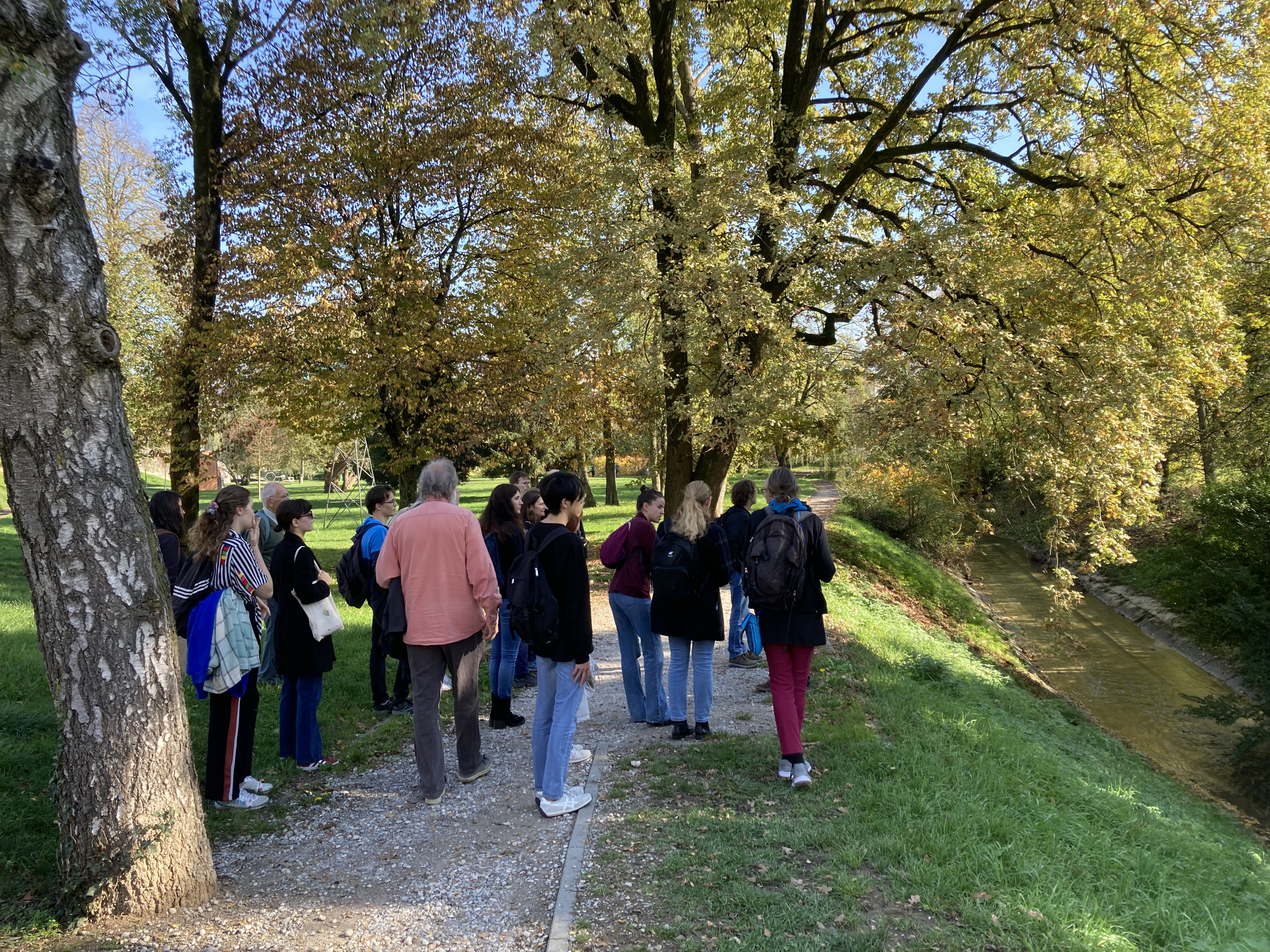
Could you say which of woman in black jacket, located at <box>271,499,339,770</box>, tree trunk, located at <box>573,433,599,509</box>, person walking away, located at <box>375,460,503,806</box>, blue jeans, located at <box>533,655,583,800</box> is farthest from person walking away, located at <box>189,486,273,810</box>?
tree trunk, located at <box>573,433,599,509</box>

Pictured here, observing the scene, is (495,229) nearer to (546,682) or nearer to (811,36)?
(811,36)

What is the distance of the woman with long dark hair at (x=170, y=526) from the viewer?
5.89 meters

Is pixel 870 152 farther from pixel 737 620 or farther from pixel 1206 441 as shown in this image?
pixel 1206 441

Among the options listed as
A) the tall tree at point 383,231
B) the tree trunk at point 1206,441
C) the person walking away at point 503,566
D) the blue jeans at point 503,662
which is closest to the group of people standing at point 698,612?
the person walking away at point 503,566

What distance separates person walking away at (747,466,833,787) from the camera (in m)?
5.40

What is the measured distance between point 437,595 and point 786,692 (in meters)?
2.47

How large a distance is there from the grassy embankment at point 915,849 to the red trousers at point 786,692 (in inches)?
11.6

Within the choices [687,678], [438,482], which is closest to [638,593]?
[687,678]

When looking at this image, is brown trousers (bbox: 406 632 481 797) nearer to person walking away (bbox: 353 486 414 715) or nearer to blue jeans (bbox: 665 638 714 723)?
person walking away (bbox: 353 486 414 715)

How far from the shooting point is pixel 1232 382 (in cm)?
1426

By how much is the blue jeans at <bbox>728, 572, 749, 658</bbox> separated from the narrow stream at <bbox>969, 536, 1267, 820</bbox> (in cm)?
611

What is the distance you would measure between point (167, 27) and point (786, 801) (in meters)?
8.77

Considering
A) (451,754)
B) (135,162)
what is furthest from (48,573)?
(135,162)

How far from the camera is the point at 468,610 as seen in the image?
5191 millimetres
